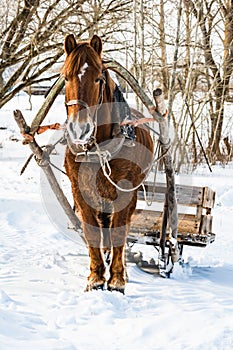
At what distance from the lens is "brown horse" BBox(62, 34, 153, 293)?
11.0ft

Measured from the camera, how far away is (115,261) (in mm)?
4180

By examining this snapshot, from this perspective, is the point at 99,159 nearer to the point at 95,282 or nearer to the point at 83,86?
the point at 83,86

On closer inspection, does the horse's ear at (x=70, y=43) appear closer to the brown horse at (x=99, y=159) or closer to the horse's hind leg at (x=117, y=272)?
the brown horse at (x=99, y=159)

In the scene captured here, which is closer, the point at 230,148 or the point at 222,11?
the point at 222,11

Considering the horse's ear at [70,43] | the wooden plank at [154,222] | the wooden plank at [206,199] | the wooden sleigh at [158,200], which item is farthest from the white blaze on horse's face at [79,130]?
the wooden plank at [206,199]

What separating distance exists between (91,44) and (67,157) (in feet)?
2.98

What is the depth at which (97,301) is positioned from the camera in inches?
143

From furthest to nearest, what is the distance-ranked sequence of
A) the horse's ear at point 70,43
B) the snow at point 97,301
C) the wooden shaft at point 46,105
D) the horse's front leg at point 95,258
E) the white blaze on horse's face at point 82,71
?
the horse's front leg at point 95,258 < the wooden shaft at point 46,105 < the horse's ear at point 70,43 < the white blaze on horse's face at point 82,71 < the snow at point 97,301

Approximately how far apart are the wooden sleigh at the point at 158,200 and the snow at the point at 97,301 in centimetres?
33

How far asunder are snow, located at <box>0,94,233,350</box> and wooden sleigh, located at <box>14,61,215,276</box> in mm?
325

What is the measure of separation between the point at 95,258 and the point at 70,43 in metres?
1.80

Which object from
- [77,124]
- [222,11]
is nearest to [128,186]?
[77,124]

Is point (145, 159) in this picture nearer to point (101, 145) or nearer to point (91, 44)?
point (101, 145)

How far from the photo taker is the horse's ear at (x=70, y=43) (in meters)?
3.53
